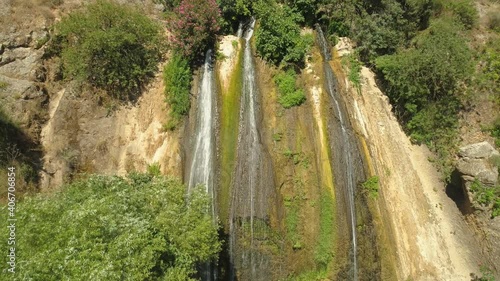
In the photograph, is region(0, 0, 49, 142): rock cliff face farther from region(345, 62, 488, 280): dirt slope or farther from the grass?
region(345, 62, 488, 280): dirt slope

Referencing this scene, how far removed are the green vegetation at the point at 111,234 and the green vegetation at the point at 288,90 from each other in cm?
682

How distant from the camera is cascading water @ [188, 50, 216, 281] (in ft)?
52.5

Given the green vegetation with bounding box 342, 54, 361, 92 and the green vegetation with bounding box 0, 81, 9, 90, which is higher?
the green vegetation with bounding box 342, 54, 361, 92

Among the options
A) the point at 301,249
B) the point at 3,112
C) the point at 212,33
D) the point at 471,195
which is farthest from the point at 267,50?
the point at 3,112

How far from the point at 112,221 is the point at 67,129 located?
10088mm

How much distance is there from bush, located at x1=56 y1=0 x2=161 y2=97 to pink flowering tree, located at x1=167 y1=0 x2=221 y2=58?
1586 millimetres

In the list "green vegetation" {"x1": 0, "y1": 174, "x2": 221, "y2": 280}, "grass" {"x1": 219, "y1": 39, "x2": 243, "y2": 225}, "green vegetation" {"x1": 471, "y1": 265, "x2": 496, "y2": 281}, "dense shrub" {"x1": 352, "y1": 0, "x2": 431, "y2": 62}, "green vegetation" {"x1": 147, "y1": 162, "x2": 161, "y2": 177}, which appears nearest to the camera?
"green vegetation" {"x1": 0, "y1": 174, "x2": 221, "y2": 280}

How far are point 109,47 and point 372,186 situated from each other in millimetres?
14313

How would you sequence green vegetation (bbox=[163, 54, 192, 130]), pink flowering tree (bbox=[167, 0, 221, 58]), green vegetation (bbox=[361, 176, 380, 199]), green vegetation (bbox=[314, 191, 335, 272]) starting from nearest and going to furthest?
1. green vegetation (bbox=[314, 191, 335, 272])
2. green vegetation (bbox=[361, 176, 380, 199])
3. green vegetation (bbox=[163, 54, 192, 130])
4. pink flowering tree (bbox=[167, 0, 221, 58])

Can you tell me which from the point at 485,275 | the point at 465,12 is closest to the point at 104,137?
the point at 485,275

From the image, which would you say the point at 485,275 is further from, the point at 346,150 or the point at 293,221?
the point at 293,221

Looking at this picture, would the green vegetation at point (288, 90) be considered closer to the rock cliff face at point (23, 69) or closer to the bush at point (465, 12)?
the bush at point (465, 12)

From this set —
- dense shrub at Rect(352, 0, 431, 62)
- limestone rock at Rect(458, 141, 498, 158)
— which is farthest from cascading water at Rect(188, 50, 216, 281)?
limestone rock at Rect(458, 141, 498, 158)

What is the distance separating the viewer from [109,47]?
58.3 ft
